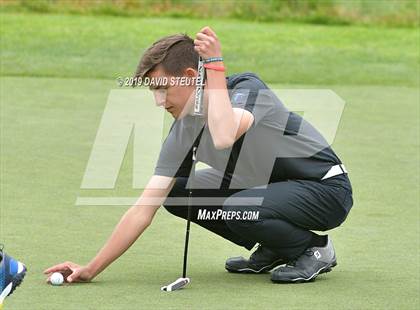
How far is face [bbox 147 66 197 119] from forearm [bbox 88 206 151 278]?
0.56m

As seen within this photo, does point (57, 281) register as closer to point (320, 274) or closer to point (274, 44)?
point (320, 274)

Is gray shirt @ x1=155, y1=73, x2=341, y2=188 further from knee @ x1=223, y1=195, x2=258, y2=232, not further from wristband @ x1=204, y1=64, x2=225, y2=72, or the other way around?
wristband @ x1=204, y1=64, x2=225, y2=72

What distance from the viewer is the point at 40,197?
26.1 ft

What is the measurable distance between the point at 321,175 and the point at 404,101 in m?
6.47

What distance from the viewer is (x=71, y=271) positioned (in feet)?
19.5

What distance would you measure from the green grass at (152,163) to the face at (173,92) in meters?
0.86

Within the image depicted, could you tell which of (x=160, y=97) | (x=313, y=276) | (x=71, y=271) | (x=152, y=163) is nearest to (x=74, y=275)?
(x=71, y=271)

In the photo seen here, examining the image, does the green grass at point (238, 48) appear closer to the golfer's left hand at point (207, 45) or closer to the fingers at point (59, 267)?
the fingers at point (59, 267)

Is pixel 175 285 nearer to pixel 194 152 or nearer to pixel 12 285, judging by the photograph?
pixel 194 152

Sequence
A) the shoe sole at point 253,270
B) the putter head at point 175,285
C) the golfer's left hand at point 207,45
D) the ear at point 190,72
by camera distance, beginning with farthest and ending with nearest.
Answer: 1. the shoe sole at point 253,270
2. the putter head at point 175,285
3. the ear at point 190,72
4. the golfer's left hand at point 207,45

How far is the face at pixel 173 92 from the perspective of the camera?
18.7 ft

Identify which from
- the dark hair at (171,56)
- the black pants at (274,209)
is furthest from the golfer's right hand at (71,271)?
the dark hair at (171,56)

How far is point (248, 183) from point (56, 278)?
1060 millimetres

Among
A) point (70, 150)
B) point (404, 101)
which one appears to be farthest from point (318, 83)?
point (70, 150)
